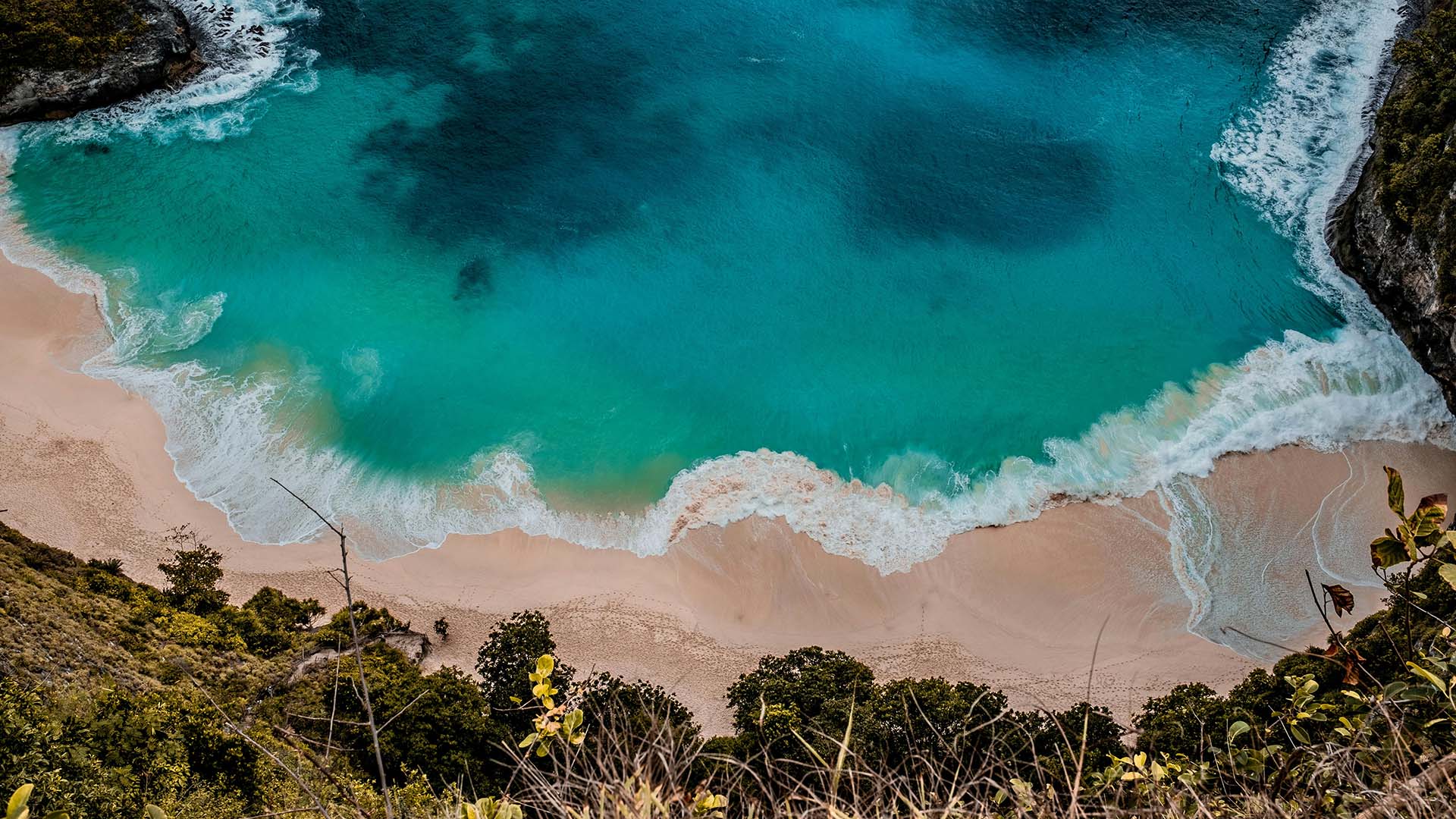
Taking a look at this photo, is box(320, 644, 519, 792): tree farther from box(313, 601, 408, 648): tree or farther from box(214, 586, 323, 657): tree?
box(214, 586, 323, 657): tree

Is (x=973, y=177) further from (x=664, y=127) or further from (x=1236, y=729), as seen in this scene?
(x=1236, y=729)

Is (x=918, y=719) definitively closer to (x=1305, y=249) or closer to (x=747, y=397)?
(x=747, y=397)

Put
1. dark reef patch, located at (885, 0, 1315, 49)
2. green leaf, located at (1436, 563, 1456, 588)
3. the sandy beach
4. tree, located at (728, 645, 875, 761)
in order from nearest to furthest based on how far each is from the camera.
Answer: green leaf, located at (1436, 563, 1456, 588)
tree, located at (728, 645, 875, 761)
the sandy beach
dark reef patch, located at (885, 0, 1315, 49)

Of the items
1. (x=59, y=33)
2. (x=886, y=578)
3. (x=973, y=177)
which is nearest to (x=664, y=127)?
(x=973, y=177)

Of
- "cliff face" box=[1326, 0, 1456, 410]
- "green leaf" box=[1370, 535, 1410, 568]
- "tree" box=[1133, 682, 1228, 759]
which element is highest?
"green leaf" box=[1370, 535, 1410, 568]

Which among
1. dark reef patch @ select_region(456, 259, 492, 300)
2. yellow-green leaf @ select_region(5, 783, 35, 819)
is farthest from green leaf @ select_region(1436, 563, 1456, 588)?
dark reef patch @ select_region(456, 259, 492, 300)
